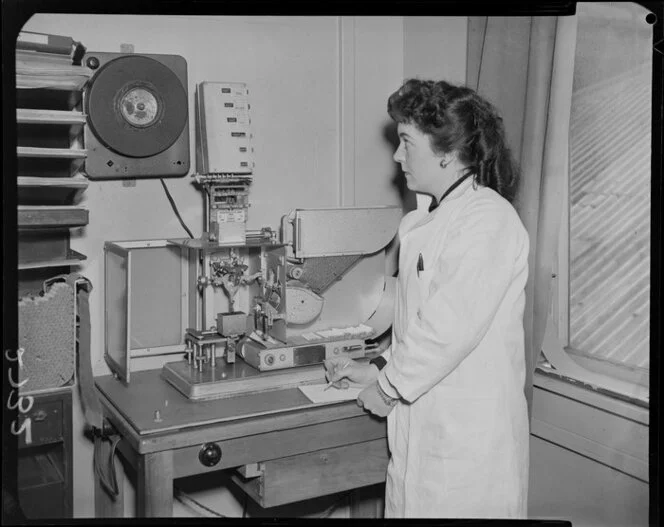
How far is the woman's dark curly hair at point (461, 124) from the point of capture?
2059mm

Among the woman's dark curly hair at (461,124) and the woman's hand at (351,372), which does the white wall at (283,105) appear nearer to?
the woman's dark curly hair at (461,124)

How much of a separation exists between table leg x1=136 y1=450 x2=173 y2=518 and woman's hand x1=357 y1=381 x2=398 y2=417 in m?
0.50

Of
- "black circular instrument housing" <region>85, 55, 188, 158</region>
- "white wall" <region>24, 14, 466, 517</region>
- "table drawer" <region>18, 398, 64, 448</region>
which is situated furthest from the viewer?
"white wall" <region>24, 14, 466, 517</region>

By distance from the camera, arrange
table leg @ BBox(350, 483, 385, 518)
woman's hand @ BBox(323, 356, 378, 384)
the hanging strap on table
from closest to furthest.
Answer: the hanging strap on table
woman's hand @ BBox(323, 356, 378, 384)
table leg @ BBox(350, 483, 385, 518)

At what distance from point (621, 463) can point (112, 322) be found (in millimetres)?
1487

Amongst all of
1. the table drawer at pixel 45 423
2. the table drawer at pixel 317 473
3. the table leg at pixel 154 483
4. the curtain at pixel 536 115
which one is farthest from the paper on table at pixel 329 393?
the table drawer at pixel 45 423

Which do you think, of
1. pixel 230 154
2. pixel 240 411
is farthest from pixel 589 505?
pixel 230 154

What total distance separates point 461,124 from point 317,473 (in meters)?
0.97

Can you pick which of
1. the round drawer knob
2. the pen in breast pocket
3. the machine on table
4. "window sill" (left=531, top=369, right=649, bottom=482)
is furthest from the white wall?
"window sill" (left=531, top=369, right=649, bottom=482)

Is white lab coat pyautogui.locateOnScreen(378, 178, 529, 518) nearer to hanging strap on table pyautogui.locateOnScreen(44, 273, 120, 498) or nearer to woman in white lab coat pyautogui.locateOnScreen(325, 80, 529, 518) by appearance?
→ woman in white lab coat pyautogui.locateOnScreen(325, 80, 529, 518)

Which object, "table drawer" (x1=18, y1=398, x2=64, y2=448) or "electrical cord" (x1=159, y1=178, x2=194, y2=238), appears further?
"electrical cord" (x1=159, y1=178, x2=194, y2=238)

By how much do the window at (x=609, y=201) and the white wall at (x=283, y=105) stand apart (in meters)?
0.51

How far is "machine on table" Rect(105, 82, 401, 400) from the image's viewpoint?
221cm

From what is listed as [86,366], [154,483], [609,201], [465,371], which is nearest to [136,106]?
[86,366]
